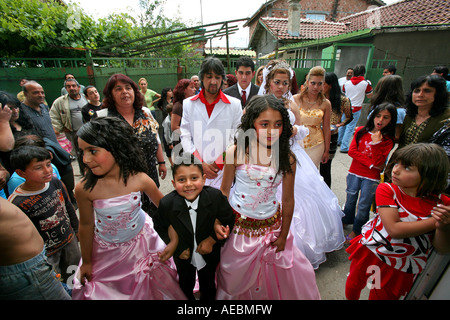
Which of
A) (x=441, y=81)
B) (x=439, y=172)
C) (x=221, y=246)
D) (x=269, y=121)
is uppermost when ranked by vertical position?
(x=441, y=81)

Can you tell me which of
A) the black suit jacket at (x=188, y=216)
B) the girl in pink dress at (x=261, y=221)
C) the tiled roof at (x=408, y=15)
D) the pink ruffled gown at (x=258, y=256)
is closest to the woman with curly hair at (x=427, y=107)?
the girl in pink dress at (x=261, y=221)

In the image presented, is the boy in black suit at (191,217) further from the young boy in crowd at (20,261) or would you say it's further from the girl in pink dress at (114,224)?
the young boy in crowd at (20,261)

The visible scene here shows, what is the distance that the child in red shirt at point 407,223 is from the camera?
1453mm

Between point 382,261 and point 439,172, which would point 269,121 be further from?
point 382,261

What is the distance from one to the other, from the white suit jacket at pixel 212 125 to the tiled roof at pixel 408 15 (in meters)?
10.3

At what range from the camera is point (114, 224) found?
1.59 meters

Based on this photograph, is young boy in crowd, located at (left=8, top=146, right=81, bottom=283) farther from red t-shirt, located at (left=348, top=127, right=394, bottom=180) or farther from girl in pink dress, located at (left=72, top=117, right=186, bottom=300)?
red t-shirt, located at (left=348, top=127, right=394, bottom=180)

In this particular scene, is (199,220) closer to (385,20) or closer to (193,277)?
(193,277)

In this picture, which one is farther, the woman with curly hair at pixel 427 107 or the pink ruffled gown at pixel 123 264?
the woman with curly hair at pixel 427 107

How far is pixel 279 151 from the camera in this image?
5.75ft

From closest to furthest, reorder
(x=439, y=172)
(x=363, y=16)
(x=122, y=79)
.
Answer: (x=439, y=172), (x=122, y=79), (x=363, y=16)

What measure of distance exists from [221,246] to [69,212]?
1570 millimetres

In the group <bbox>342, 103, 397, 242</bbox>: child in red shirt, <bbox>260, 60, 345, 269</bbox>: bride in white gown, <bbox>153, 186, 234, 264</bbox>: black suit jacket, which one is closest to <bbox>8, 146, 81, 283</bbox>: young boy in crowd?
<bbox>153, 186, 234, 264</bbox>: black suit jacket
